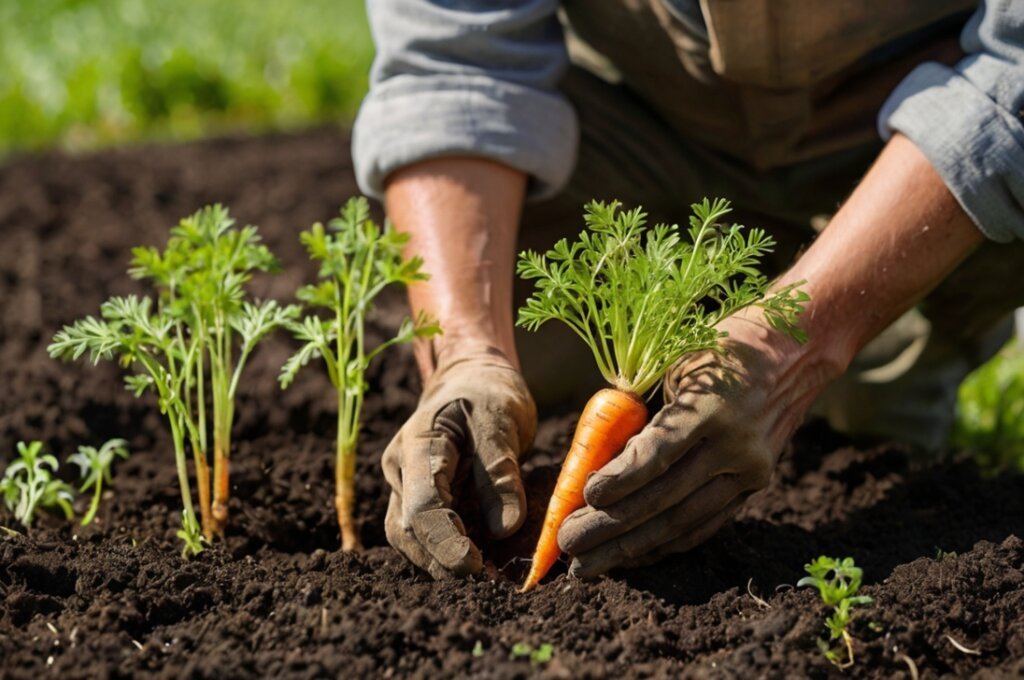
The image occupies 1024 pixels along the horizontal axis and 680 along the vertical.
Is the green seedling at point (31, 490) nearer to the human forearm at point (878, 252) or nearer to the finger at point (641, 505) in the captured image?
the finger at point (641, 505)

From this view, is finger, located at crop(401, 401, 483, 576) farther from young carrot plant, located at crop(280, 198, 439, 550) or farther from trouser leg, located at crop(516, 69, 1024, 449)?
trouser leg, located at crop(516, 69, 1024, 449)

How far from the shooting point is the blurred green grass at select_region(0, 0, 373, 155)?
5953 mm

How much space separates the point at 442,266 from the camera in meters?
2.71

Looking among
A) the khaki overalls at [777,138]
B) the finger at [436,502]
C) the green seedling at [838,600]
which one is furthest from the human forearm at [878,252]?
the finger at [436,502]

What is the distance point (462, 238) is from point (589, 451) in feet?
2.15

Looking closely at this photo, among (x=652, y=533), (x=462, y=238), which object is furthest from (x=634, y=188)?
(x=652, y=533)

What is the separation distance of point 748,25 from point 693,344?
34.0 inches

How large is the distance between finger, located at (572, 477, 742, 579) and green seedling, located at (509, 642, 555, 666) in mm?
276

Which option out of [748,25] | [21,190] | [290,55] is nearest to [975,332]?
[748,25]

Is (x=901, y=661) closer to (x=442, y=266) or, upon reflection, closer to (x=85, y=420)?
(x=442, y=266)

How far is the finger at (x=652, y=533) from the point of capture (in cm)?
228

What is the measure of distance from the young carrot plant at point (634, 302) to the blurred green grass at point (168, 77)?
13.3ft

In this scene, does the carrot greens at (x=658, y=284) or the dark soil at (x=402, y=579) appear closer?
the dark soil at (x=402, y=579)

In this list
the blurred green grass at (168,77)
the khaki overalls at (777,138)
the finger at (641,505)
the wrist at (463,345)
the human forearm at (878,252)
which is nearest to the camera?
the finger at (641,505)
